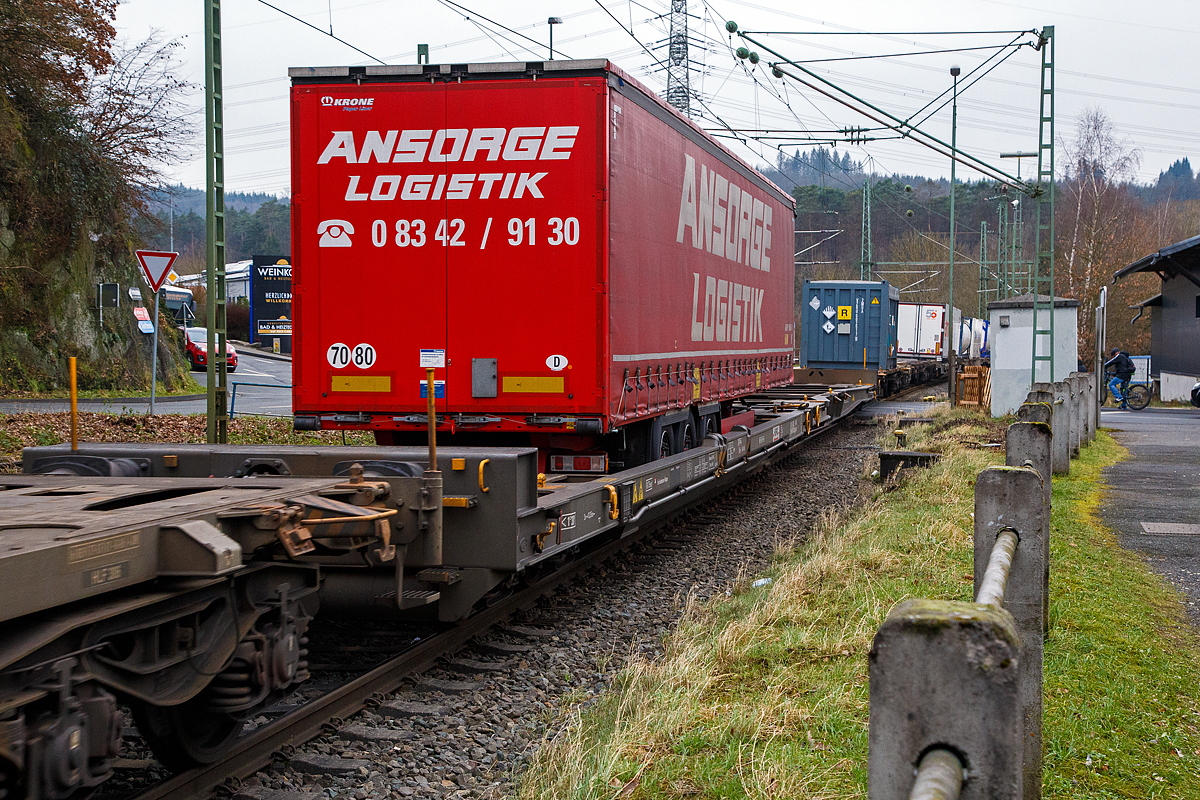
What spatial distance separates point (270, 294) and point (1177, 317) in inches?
1386

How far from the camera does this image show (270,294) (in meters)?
43.3

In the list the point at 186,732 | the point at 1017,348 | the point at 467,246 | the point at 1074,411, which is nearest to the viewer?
the point at 186,732

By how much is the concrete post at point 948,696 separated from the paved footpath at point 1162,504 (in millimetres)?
5446

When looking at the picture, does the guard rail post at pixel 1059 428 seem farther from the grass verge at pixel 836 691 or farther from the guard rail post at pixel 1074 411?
the grass verge at pixel 836 691

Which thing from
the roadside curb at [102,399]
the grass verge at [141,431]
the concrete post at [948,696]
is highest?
the concrete post at [948,696]

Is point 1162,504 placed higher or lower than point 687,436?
lower

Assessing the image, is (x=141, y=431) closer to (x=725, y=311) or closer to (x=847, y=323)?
(x=725, y=311)

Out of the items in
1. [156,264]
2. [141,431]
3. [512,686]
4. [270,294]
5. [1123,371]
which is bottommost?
[512,686]

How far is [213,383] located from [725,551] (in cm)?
622

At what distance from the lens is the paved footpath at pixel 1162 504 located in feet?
26.2

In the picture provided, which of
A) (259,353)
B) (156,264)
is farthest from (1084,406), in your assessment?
(259,353)

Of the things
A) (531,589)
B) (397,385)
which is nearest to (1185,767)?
(531,589)

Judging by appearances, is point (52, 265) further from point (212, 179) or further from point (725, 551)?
point (725, 551)

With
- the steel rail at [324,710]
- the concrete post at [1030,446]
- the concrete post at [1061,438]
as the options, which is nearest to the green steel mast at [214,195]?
the steel rail at [324,710]
